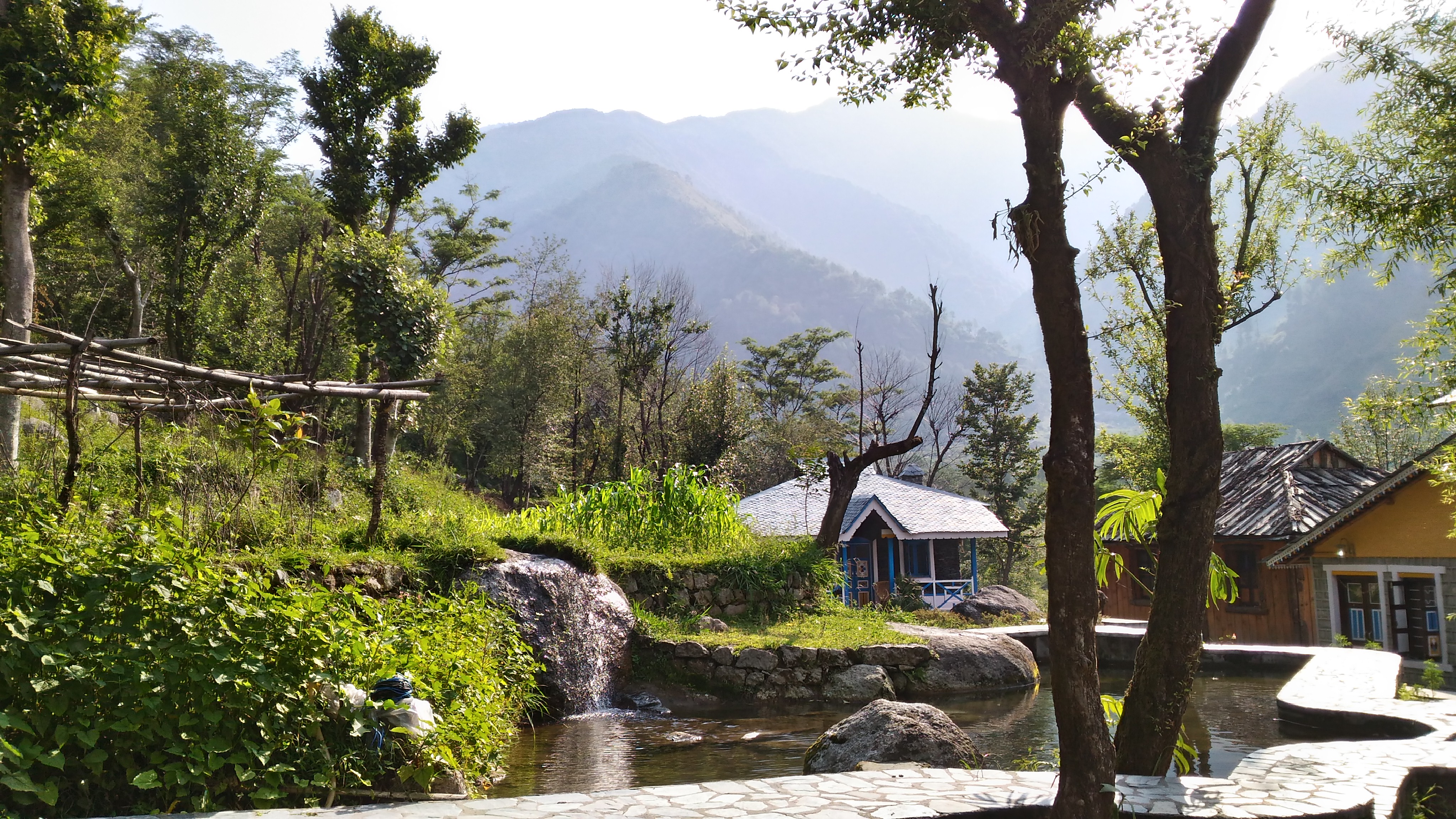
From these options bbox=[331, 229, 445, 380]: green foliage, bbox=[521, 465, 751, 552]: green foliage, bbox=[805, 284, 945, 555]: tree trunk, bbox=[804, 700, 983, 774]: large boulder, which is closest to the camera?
bbox=[804, 700, 983, 774]: large boulder

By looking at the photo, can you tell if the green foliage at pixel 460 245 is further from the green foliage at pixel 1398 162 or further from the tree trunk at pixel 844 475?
the green foliage at pixel 1398 162

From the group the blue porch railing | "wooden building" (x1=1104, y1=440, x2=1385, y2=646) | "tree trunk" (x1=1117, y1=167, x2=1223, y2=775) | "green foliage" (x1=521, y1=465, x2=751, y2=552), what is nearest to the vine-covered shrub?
"tree trunk" (x1=1117, y1=167, x2=1223, y2=775)

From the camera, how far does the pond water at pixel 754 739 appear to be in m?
7.34

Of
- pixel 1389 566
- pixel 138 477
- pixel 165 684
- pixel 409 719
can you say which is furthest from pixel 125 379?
pixel 1389 566

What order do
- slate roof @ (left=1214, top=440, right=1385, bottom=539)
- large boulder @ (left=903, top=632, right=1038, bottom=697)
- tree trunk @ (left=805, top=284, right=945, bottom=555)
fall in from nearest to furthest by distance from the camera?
large boulder @ (left=903, top=632, right=1038, bottom=697) < tree trunk @ (left=805, top=284, right=945, bottom=555) < slate roof @ (left=1214, top=440, right=1385, bottom=539)

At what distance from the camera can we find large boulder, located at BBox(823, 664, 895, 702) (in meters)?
11.9

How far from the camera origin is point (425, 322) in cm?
1228

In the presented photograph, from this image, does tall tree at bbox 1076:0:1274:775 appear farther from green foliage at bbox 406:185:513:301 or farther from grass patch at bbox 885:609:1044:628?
green foliage at bbox 406:185:513:301

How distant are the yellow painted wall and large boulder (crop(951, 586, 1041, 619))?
22.8ft

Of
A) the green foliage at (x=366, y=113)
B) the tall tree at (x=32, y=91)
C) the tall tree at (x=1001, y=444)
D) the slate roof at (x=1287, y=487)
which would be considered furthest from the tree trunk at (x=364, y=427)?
the tall tree at (x=1001, y=444)

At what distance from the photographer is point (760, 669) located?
11.9m

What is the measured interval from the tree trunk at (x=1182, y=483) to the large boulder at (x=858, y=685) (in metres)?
6.31

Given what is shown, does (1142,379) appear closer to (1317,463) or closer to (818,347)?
(1317,463)

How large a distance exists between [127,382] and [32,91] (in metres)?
6.00
